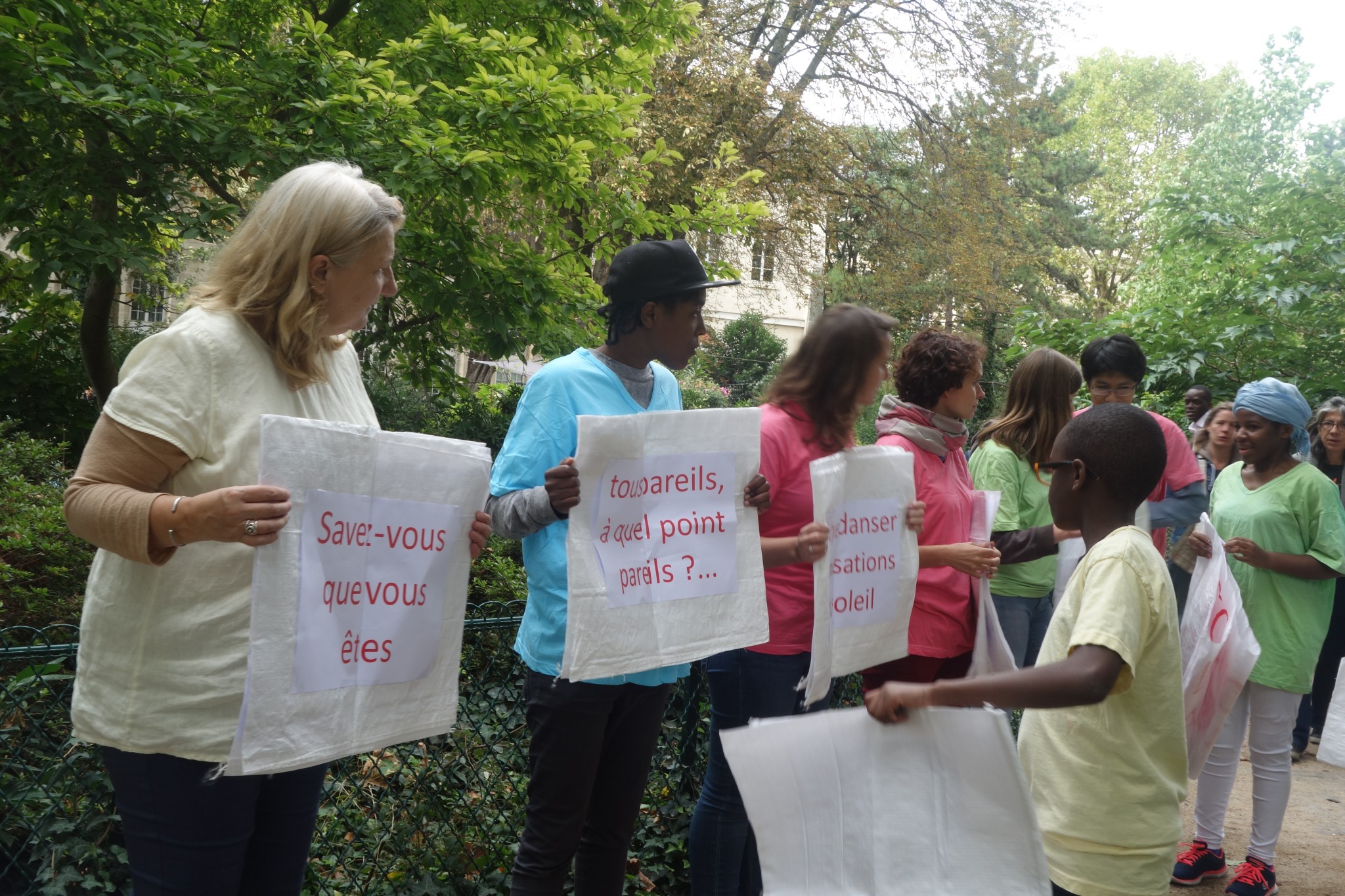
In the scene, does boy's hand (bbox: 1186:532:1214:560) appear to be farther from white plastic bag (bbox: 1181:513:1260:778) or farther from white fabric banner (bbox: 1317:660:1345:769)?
white fabric banner (bbox: 1317:660:1345:769)

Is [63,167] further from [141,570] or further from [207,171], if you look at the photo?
[141,570]

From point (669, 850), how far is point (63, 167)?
17.3 feet

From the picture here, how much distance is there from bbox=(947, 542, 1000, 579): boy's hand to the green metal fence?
1177mm

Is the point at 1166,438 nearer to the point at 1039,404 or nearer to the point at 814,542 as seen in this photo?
the point at 1039,404

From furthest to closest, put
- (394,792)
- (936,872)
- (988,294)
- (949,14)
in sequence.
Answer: (988,294) < (949,14) < (394,792) < (936,872)

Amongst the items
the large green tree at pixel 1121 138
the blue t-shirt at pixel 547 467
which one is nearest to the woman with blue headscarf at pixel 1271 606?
the blue t-shirt at pixel 547 467

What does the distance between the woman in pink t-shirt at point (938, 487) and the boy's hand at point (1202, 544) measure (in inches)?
28.9

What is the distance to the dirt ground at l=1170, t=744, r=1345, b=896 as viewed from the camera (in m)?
4.24

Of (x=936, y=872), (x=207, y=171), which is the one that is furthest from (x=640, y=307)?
(x=207, y=171)

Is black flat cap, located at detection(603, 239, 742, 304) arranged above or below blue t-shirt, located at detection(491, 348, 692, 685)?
above

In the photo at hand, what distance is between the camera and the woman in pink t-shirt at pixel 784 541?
9.36 feet

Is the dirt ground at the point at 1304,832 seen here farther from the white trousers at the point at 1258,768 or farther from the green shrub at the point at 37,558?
the green shrub at the point at 37,558

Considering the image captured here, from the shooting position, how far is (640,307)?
2.60m

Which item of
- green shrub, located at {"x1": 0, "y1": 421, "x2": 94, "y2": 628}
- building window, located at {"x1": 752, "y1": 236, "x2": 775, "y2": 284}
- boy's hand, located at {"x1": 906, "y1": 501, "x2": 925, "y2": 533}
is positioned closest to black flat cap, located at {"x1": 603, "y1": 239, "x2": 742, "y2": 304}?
boy's hand, located at {"x1": 906, "y1": 501, "x2": 925, "y2": 533}
